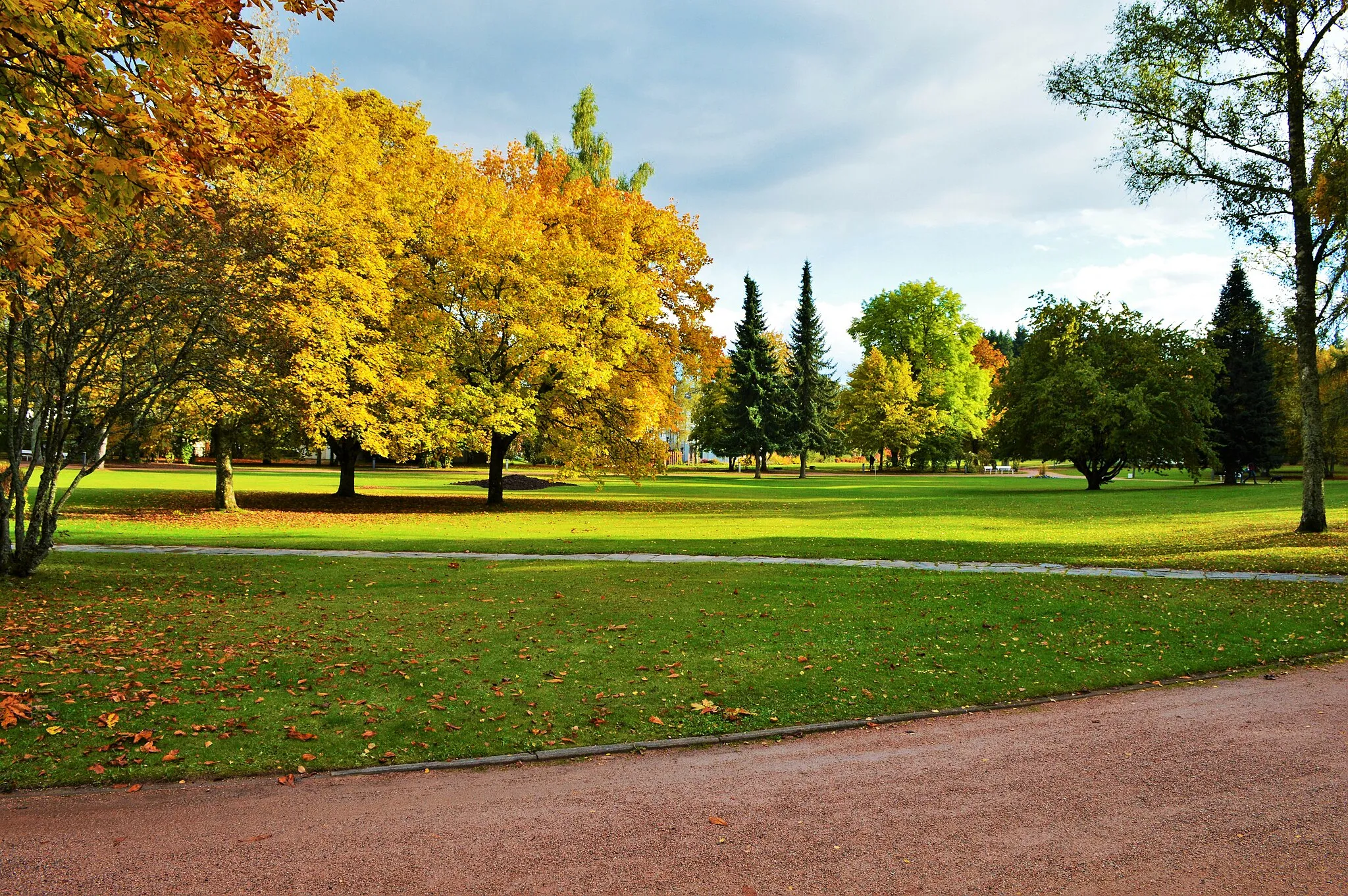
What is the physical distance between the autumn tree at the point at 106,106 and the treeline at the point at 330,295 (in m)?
→ 0.04

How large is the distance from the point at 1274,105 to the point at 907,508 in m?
15.2

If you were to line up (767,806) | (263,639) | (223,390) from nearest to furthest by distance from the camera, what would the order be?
(767,806) → (263,639) → (223,390)

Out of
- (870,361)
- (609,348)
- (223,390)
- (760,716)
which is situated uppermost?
(870,361)

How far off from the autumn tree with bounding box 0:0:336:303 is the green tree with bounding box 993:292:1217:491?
127ft

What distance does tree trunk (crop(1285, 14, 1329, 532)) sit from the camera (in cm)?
1728

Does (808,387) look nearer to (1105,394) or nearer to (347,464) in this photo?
(1105,394)

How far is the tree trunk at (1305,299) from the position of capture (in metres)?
17.3

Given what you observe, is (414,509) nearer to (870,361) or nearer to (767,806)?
(767,806)

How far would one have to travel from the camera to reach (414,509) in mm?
25391

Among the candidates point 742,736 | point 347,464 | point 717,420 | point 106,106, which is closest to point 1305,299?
point 742,736

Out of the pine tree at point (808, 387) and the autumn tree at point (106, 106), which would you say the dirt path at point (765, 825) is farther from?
the pine tree at point (808, 387)

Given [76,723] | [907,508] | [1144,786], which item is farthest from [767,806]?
[907,508]

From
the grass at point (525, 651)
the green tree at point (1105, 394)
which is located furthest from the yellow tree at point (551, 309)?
the green tree at point (1105, 394)

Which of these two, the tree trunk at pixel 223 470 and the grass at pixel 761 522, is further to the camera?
the tree trunk at pixel 223 470
